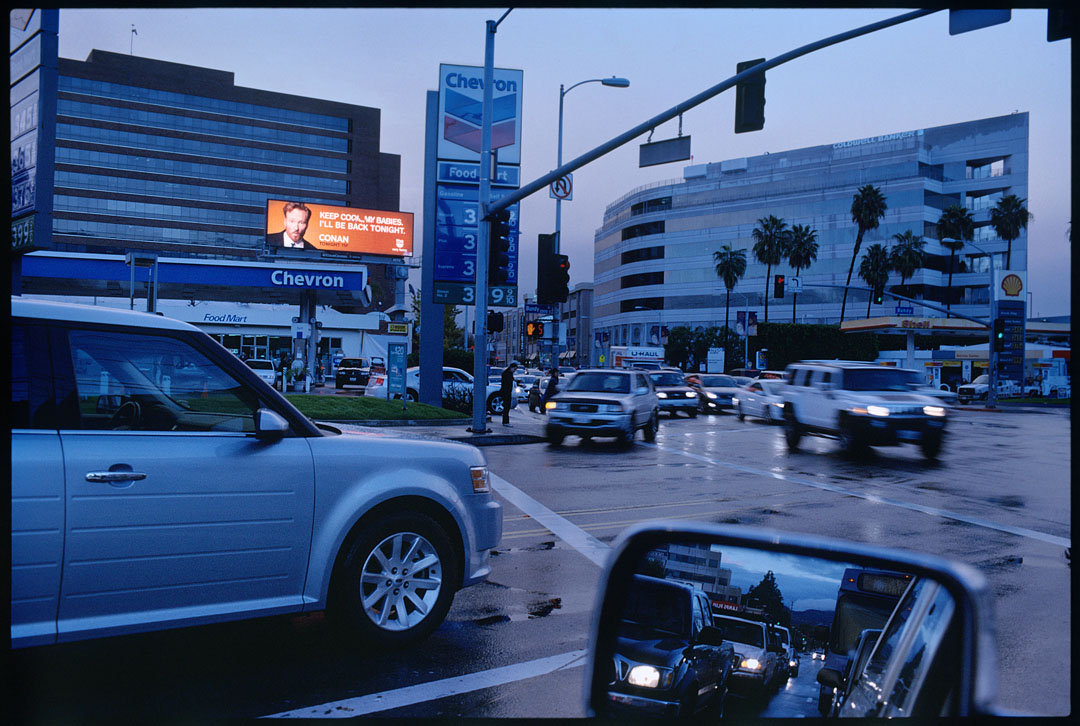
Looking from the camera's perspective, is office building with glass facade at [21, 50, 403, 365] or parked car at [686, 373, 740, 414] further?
office building with glass facade at [21, 50, 403, 365]

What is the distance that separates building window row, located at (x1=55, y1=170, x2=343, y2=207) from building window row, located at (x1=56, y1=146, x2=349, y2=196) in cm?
110

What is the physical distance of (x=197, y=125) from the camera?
87250 millimetres

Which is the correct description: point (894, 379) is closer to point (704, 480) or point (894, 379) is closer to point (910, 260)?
point (704, 480)

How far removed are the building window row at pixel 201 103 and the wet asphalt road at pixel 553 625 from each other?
284 ft

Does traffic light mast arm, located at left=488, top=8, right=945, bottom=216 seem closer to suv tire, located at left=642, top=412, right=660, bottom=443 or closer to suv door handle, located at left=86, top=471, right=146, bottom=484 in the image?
suv tire, located at left=642, top=412, right=660, bottom=443

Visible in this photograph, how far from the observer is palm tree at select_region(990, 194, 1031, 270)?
75625mm

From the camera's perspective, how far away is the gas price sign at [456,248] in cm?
2594

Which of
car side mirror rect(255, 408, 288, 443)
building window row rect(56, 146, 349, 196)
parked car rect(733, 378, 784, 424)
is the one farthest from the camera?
building window row rect(56, 146, 349, 196)

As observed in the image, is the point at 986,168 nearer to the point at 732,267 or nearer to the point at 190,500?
the point at 732,267

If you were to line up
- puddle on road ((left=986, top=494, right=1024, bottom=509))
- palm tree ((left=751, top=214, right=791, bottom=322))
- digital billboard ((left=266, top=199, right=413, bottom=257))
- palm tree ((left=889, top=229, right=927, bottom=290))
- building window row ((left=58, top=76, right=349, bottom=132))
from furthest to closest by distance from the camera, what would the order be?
1. building window row ((left=58, top=76, right=349, bottom=132))
2. palm tree ((left=889, top=229, right=927, bottom=290))
3. palm tree ((left=751, top=214, right=791, bottom=322))
4. digital billboard ((left=266, top=199, right=413, bottom=257))
5. puddle on road ((left=986, top=494, right=1024, bottom=509))

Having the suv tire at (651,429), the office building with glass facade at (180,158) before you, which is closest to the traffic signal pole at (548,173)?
the suv tire at (651,429)

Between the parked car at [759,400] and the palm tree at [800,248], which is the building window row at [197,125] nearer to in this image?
the palm tree at [800,248]

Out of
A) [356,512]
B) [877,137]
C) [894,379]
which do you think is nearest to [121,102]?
[877,137]

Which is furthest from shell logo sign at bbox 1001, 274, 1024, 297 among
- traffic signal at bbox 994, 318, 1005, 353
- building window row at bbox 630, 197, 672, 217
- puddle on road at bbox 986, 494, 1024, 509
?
building window row at bbox 630, 197, 672, 217
